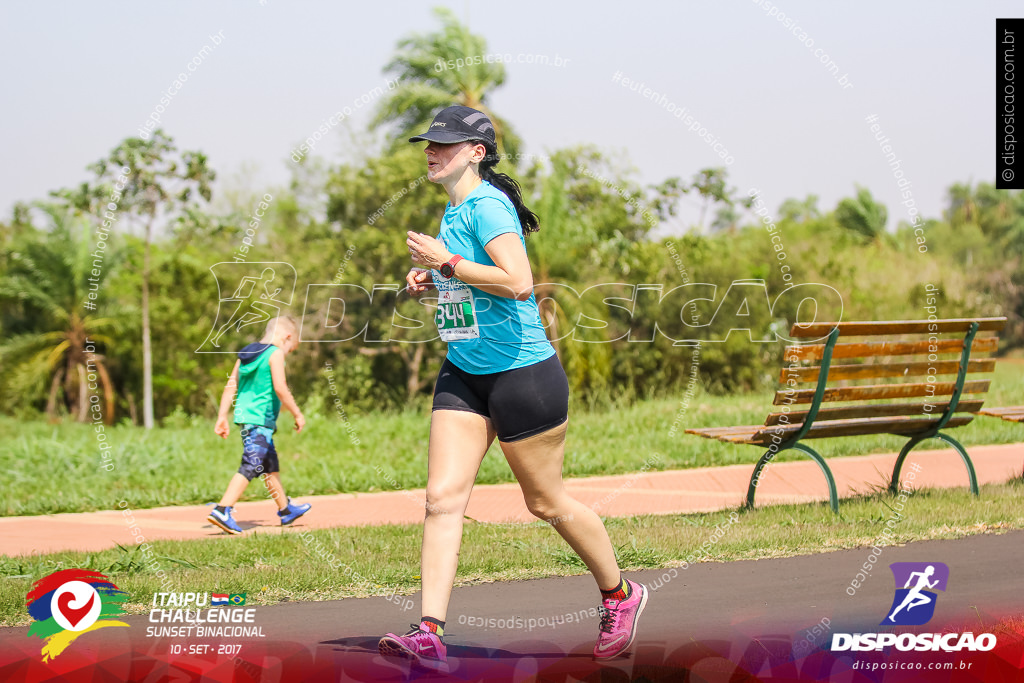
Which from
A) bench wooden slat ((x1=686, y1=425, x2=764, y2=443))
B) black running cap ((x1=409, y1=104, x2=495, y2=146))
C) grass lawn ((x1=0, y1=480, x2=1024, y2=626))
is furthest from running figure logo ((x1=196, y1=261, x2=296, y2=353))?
black running cap ((x1=409, y1=104, x2=495, y2=146))

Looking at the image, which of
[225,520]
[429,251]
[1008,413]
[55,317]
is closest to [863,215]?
[55,317]

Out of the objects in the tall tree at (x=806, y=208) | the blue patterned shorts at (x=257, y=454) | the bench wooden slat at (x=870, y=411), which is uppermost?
the tall tree at (x=806, y=208)

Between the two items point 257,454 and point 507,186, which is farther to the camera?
point 257,454

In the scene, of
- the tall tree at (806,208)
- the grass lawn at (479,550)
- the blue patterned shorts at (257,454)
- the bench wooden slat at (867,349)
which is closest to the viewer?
the grass lawn at (479,550)

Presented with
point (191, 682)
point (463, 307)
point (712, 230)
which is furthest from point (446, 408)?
point (712, 230)

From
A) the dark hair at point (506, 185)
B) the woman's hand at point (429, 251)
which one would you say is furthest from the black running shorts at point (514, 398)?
the dark hair at point (506, 185)

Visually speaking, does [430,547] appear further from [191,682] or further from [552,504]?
[191,682]

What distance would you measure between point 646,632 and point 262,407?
134 inches

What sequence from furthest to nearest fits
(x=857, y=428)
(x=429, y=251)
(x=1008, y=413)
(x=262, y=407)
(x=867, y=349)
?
(x=1008, y=413) → (x=262, y=407) → (x=857, y=428) → (x=867, y=349) → (x=429, y=251)

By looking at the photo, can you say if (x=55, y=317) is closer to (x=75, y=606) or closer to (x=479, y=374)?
(x=75, y=606)

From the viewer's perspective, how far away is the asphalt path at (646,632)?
3492 millimetres

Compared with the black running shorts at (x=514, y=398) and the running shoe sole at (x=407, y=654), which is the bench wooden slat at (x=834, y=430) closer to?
the black running shorts at (x=514, y=398)

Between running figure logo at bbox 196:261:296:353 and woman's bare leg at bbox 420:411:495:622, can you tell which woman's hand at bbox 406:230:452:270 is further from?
running figure logo at bbox 196:261:296:353

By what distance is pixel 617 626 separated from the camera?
3.77m
